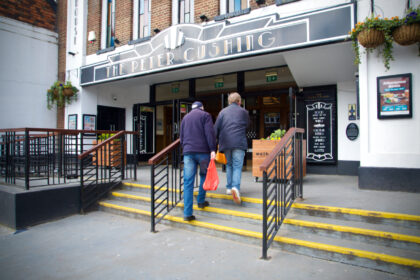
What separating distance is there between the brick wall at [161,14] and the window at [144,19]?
1.46 ft

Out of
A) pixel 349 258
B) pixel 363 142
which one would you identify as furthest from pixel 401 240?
pixel 363 142

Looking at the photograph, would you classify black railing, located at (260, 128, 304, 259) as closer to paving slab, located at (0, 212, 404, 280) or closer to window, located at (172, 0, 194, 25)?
paving slab, located at (0, 212, 404, 280)

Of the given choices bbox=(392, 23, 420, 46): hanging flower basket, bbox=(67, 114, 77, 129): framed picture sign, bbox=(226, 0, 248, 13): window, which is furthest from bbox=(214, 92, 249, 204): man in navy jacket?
bbox=(67, 114, 77, 129): framed picture sign

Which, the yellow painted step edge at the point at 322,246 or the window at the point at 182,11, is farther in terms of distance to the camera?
the window at the point at 182,11

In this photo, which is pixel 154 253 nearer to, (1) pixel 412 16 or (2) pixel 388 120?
(2) pixel 388 120

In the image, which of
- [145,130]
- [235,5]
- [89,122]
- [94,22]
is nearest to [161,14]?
[235,5]

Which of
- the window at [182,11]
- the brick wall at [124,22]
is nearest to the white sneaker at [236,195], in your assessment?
the window at [182,11]

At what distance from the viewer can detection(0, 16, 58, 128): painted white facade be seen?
29.1 feet

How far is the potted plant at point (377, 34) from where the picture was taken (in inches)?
168

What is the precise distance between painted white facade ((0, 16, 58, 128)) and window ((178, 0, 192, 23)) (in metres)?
5.52

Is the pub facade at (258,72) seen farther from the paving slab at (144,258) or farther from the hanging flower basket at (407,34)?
the paving slab at (144,258)

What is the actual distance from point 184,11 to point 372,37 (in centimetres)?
529

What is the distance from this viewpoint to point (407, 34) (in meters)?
4.07

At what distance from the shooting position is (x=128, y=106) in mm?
10711
